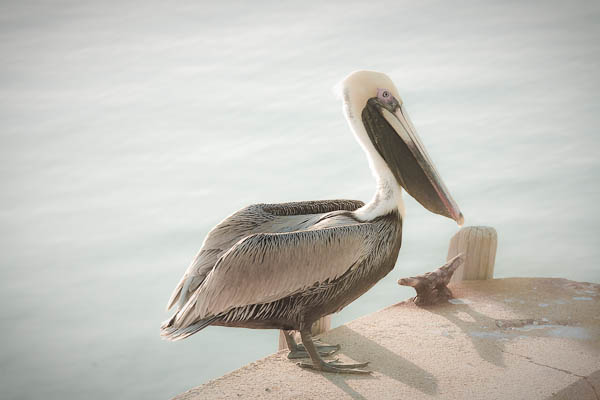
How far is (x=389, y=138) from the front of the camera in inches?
140

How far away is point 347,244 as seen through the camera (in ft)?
10.4

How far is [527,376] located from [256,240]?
5.12 ft

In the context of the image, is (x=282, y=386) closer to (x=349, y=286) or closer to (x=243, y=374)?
(x=243, y=374)

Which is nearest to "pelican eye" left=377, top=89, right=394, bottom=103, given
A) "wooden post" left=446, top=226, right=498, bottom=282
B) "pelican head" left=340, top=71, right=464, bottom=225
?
"pelican head" left=340, top=71, right=464, bottom=225

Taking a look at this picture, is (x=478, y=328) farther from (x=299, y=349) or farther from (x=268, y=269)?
(x=268, y=269)

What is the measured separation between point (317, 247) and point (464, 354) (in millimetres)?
1133

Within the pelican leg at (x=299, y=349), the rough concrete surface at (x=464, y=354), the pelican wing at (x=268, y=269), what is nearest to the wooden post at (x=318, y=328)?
the rough concrete surface at (x=464, y=354)

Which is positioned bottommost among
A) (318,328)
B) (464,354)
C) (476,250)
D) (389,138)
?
(464,354)

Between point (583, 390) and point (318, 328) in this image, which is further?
point (318, 328)

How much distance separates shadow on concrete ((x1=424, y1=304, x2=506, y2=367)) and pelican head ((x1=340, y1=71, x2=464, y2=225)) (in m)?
0.73

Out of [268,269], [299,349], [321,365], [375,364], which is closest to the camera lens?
[268,269]

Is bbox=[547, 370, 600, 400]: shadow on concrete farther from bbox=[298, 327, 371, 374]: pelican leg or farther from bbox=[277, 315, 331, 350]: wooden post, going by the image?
bbox=[277, 315, 331, 350]: wooden post

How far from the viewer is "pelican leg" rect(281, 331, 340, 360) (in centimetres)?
361

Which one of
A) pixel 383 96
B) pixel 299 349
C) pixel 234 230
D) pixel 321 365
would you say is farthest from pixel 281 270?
pixel 383 96
